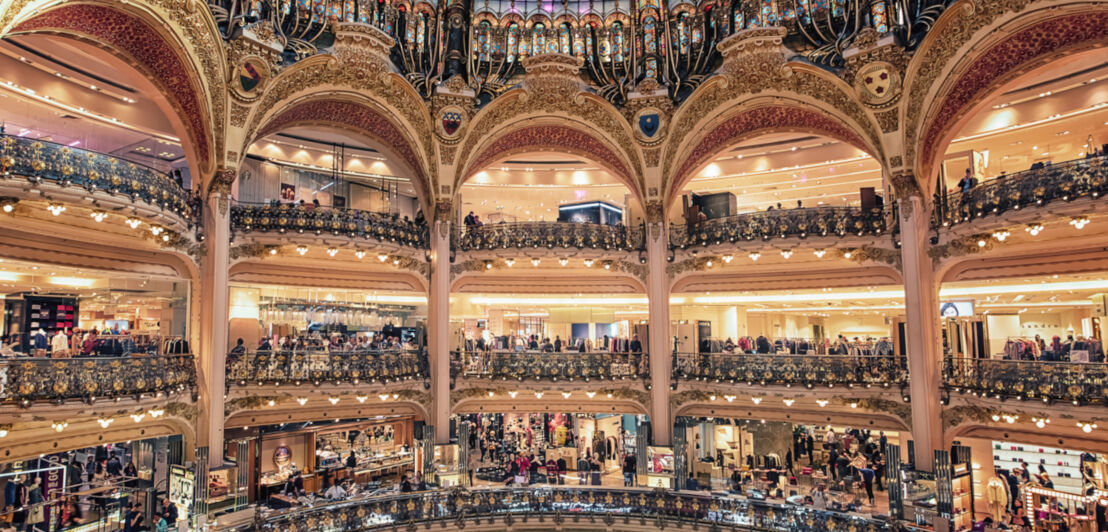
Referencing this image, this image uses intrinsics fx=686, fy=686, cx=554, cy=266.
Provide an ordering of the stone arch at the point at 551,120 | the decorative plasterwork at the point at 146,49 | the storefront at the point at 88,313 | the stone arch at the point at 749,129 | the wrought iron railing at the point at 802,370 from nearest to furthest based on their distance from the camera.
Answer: the decorative plasterwork at the point at 146,49 → the storefront at the point at 88,313 → the wrought iron railing at the point at 802,370 → the stone arch at the point at 749,129 → the stone arch at the point at 551,120

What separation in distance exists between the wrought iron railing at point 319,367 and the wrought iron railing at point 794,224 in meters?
10.3

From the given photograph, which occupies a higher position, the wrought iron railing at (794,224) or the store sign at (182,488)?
the wrought iron railing at (794,224)

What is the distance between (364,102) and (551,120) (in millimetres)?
6098

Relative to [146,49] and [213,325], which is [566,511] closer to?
[213,325]

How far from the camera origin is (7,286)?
16406 millimetres

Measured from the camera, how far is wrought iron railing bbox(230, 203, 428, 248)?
19297 mm

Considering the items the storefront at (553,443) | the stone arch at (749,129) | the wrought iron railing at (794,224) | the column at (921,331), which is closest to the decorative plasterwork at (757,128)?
the stone arch at (749,129)

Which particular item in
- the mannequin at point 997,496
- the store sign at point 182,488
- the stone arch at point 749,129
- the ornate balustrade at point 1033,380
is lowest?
the mannequin at point 997,496

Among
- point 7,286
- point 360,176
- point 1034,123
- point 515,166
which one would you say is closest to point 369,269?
point 360,176

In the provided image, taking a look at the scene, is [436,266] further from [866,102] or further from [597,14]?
[866,102]

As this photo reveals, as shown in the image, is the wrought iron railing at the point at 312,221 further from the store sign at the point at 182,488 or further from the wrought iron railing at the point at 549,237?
the store sign at the point at 182,488

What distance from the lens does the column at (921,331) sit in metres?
18.2

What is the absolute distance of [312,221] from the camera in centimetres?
1972

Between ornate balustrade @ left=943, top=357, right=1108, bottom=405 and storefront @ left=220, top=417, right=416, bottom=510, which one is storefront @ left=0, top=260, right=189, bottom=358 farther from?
ornate balustrade @ left=943, top=357, right=1108, bottom=405
